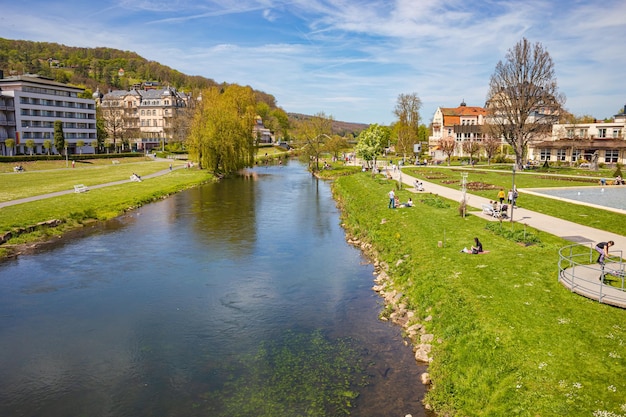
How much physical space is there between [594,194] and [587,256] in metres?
23.6


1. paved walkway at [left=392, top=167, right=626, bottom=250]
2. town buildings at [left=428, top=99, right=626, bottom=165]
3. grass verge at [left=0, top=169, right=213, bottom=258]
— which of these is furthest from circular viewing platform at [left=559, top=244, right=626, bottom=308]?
town buildings at [left=428, top=99, right=626, bottom=165]

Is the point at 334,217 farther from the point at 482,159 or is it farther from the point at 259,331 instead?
the point at 482,159

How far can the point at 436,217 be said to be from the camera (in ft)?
99.6

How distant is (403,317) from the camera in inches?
727

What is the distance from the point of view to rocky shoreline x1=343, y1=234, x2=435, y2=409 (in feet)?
49.9

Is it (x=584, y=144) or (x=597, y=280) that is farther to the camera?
(x=584, y=144)

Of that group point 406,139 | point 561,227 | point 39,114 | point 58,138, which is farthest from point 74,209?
point 406,139

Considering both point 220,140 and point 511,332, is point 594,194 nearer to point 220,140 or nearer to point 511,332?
point 511,332

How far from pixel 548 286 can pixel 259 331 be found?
1093cm

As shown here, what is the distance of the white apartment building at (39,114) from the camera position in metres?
87.6

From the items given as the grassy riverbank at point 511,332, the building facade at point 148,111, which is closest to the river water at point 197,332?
the grassy riverbank at point 511,332

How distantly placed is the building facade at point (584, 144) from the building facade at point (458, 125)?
23908mm

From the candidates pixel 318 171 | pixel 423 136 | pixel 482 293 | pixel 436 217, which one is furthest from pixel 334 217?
pixel 423 136

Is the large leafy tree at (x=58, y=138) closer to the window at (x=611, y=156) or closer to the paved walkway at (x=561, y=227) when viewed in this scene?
the paved walkway at (x=561, y=227)
